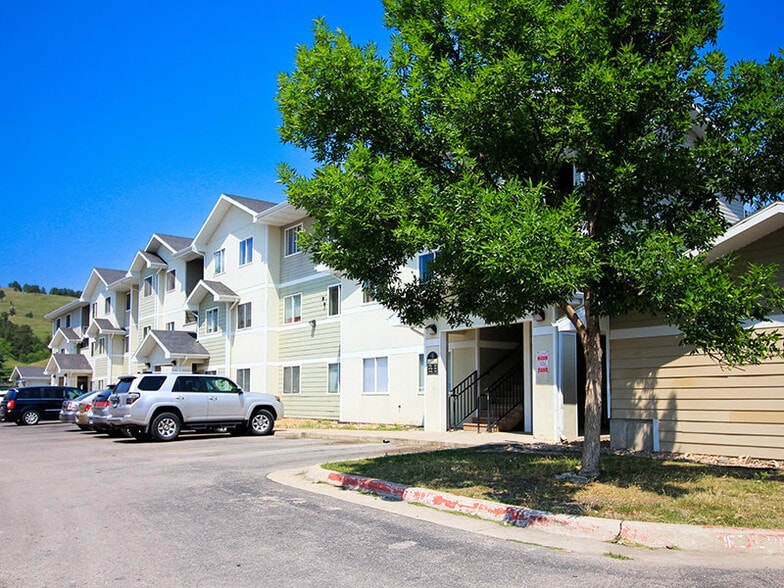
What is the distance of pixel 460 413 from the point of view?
2172 centimetres

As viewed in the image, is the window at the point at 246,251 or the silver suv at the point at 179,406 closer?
the silver suv at the point at 179,406

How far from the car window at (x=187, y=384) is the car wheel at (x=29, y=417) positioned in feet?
53.8

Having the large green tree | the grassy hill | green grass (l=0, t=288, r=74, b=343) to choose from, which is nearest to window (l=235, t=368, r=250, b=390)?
the large green tree

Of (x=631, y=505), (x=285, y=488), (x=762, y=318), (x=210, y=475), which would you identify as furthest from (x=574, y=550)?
(x=210, y=475)

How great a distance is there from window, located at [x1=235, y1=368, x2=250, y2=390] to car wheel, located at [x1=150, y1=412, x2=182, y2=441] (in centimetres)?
1364

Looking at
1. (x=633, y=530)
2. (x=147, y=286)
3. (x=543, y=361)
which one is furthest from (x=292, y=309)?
(x=633, y=530)

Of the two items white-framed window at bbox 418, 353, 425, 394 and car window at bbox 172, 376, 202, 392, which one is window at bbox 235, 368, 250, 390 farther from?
car window at bbox 172, 376, 202, 392

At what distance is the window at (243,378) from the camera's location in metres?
33.9

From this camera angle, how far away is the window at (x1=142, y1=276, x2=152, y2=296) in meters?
46.8

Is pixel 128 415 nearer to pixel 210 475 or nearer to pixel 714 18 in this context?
pixel 210 475

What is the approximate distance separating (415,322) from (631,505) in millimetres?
4262

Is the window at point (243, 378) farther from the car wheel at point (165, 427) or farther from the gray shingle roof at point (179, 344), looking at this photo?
the car wheel at point (165, 427)

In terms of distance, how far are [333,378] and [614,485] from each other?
2009cm

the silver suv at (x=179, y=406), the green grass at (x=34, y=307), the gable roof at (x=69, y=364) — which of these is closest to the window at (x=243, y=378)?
the silver suv at (x=179, y=406)
